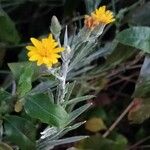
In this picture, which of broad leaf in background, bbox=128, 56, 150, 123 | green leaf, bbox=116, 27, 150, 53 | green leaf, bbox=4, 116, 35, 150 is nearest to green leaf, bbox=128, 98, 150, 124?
broad leaf in background, bbox=128, 56, 150, 123

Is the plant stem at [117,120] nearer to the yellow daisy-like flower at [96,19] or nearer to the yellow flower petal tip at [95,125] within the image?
the yellow flower petal tip at [95,125]

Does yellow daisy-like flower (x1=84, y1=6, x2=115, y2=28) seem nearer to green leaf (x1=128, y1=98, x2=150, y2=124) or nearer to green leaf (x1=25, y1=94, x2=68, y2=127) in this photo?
green leaf (x1=25, y1=94, x2=68, y2=127)

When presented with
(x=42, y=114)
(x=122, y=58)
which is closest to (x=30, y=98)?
(x=42, y=114)

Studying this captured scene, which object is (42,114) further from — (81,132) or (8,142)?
(81,132)

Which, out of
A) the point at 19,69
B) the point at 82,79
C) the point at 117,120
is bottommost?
the point at 117,120

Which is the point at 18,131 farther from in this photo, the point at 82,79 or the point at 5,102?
the point at 82,79

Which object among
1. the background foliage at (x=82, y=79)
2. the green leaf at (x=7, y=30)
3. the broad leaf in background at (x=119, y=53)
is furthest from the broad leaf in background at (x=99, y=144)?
the green leaf at (x=7, y=30)

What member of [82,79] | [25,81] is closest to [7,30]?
[82,79]
